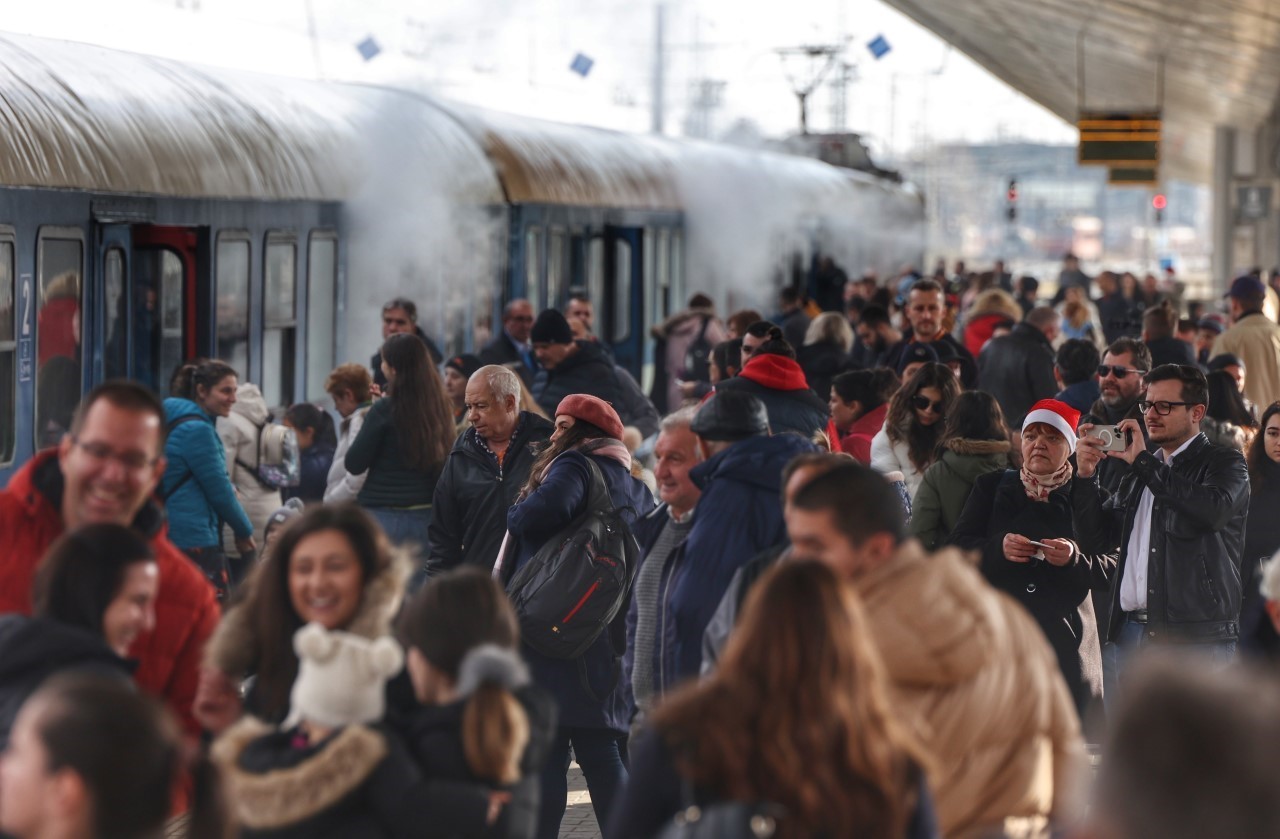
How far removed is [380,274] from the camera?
1338 cm

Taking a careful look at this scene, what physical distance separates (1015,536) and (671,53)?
98.7 ft

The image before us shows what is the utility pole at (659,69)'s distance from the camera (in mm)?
32875

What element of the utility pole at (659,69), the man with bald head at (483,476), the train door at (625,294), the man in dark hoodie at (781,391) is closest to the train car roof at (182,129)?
the man with bald head at (483,476)

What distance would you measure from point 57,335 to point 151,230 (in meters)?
1.43

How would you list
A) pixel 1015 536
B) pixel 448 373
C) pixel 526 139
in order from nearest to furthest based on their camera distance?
pixel 1015 536
pixel 448 373
pixel 526 139

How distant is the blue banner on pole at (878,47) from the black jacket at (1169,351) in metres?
22.6

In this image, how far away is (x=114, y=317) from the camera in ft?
30.4

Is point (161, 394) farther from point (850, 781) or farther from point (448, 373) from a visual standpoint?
point (850, 781)

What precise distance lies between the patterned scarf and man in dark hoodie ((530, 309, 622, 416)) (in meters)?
4.05

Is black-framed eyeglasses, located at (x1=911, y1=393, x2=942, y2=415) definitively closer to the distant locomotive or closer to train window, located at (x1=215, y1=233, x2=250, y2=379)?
the distant locomotive

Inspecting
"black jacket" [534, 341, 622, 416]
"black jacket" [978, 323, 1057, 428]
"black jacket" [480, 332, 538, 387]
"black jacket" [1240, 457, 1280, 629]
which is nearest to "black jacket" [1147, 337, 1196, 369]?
"black jacket" [978, 323, 1057, 428]

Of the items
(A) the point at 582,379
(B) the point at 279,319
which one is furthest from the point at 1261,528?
(B) the point at 279,319

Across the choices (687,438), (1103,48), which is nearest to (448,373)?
(687,438)

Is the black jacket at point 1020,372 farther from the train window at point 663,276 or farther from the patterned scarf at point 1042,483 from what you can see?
the train window at point 663,276
